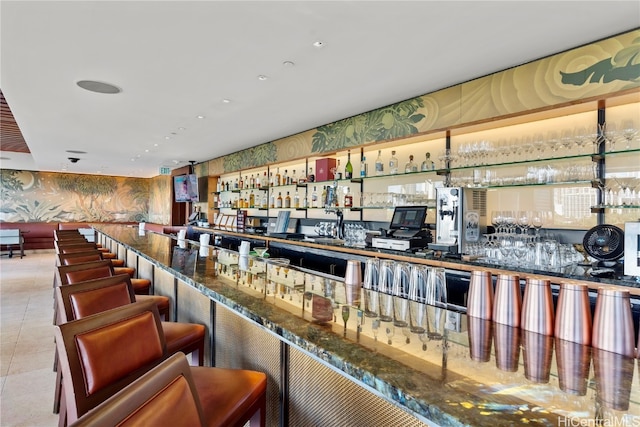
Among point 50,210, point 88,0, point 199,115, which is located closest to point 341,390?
point 88,0

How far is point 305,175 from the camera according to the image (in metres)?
6.83

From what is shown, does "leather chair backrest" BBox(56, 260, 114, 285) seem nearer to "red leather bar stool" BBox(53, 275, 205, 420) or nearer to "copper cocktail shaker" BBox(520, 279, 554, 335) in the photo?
"red leather bar stool" BBox(53, 275, 205, 420)

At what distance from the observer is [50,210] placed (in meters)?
13.6

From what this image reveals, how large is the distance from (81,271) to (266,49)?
2.20 m

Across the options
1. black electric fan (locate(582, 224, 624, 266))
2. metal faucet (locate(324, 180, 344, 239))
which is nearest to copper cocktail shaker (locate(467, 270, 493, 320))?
black electric fan (locate(582, 224, 624, 266))

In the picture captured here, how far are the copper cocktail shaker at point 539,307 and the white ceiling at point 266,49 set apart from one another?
2094mm

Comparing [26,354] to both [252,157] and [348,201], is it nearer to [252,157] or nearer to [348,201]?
[348,201]

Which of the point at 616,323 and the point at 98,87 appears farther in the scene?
the point at 98,87

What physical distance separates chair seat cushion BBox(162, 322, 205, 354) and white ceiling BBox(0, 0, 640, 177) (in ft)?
6.82

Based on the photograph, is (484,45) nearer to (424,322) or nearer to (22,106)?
(424,322)

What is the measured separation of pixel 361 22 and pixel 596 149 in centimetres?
Result: 230

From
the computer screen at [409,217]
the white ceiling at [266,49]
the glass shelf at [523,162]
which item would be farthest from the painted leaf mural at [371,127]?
the computer screen at [409,217]

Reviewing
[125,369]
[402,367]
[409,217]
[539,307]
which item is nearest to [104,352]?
[125,369]

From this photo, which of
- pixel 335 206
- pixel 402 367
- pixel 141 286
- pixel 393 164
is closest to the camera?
pixel 402 367
